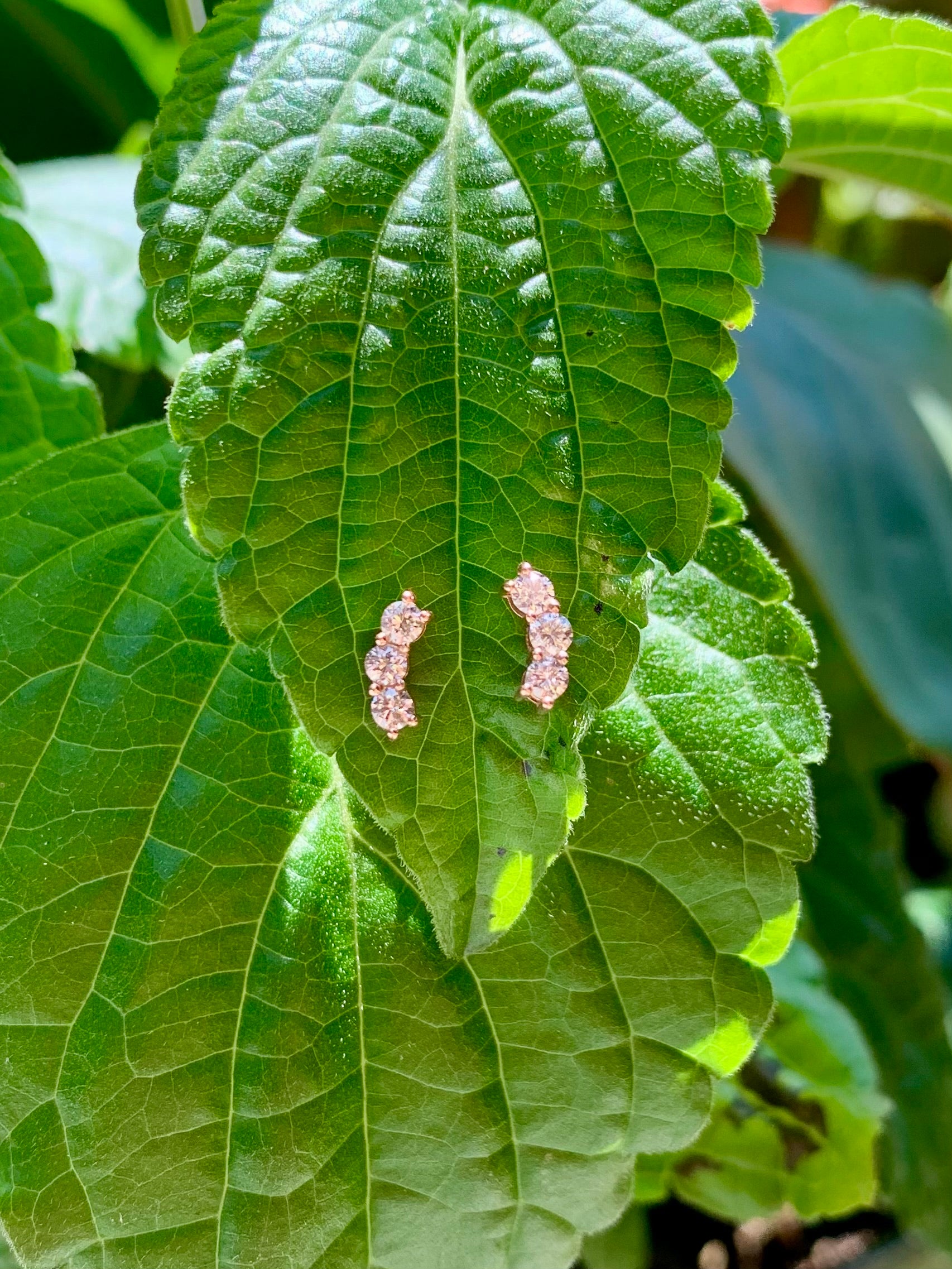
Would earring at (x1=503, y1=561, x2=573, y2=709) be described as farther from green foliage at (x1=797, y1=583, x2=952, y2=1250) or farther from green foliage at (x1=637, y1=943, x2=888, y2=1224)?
green foliage at (x1=797, y1=583, x2=952, y2=1250)

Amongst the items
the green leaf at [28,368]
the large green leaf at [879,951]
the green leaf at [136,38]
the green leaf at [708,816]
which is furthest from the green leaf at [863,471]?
the green leaf at [136,38]

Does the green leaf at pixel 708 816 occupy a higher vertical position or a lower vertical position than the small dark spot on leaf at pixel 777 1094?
higher

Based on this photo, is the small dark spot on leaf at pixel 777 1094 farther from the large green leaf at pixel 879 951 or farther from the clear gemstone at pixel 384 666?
the clear gemstone at pixel 384 666

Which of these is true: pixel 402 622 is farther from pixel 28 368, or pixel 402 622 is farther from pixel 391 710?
pixel 28 368

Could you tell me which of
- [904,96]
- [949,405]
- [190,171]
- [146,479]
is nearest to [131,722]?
[146,479]

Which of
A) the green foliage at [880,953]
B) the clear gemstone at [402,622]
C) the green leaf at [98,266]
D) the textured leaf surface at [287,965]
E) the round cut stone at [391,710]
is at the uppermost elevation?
the clear gemstone at [402,622]
